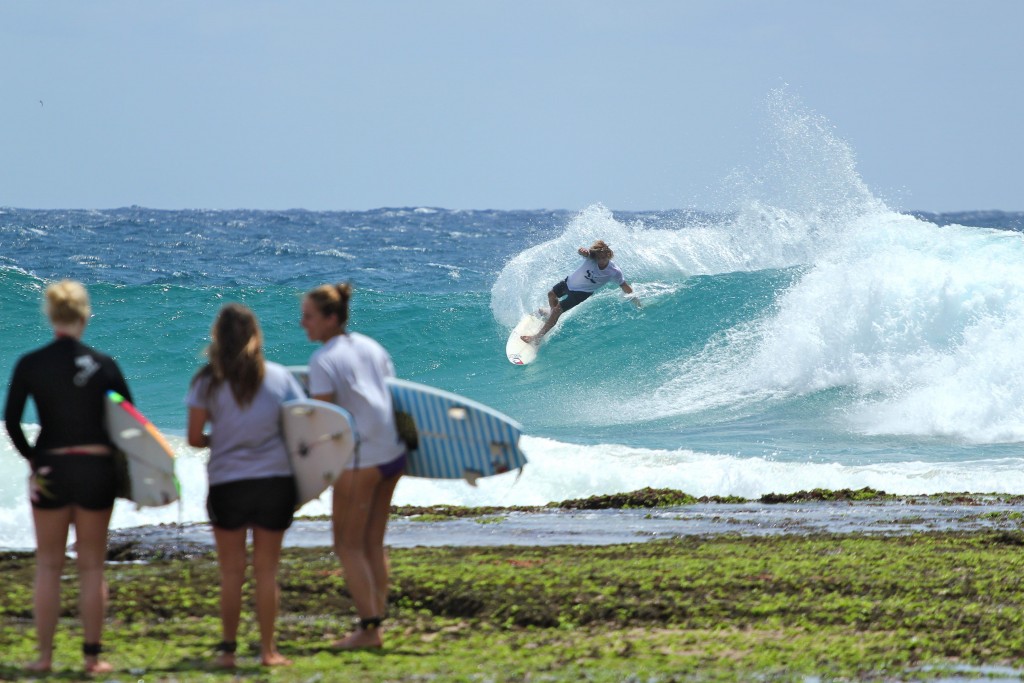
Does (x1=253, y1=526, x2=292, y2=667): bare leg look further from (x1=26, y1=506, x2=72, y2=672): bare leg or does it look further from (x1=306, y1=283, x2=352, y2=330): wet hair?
(x1=306, y1=283, x2=352, y2=330): wet hair

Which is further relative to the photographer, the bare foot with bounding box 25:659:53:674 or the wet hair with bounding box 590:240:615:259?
the wet hair with bounding box 590:240:615:259

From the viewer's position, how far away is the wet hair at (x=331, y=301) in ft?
16.9

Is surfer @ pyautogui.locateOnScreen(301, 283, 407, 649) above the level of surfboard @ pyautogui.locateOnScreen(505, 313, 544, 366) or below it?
below

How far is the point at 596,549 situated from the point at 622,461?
4.79 meters

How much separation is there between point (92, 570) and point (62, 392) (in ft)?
2.31

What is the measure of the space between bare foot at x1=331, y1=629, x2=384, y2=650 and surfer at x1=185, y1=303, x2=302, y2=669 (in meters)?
0.70

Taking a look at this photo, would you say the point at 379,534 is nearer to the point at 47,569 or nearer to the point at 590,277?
the point at 47,569

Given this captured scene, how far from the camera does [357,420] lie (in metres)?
5.18

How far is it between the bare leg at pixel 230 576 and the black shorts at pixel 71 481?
0.47m

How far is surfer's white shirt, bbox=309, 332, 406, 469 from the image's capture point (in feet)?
16.8

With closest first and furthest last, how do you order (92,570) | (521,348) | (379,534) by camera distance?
(92,570) → (379,534) → (521,348)

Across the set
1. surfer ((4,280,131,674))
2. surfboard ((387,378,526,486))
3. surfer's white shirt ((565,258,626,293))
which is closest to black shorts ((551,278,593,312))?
surfer's white shirt ((565,258,626,293))

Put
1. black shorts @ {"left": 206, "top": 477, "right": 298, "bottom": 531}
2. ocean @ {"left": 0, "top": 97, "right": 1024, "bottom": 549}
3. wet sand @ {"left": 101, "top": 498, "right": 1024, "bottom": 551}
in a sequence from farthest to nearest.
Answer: ocean @ {"left": 0, "top": 97, "right": 1024, "bottom": 549} → wet sand @ {"left": 101, "top": 498, "right": 1024, "bottom": 551} → black shorts @ {"left": 206, "top": 477, "right": 298, "bottom": 531}

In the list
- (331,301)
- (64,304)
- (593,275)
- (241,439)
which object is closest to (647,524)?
(331,301)
